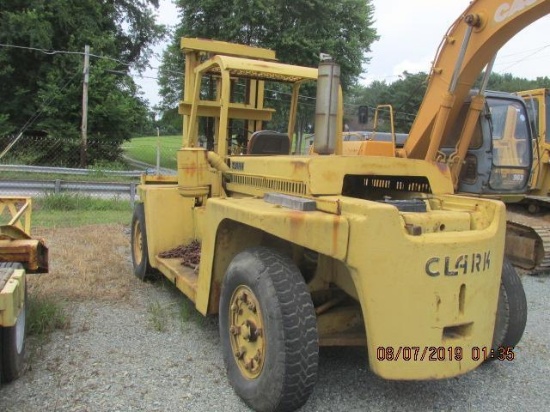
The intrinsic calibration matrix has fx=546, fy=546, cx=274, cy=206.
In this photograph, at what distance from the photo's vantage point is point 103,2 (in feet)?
75.4

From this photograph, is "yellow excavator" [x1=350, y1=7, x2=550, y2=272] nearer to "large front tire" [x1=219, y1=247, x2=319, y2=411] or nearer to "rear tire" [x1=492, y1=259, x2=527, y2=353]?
"rear tire" [x1=492, y1=259, x2=527, y2=353]

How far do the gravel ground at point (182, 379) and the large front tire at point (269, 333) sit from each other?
24 centimetres

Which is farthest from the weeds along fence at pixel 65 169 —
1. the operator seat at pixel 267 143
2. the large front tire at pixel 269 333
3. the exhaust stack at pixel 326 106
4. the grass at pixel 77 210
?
the large front tire at pixel 269 333

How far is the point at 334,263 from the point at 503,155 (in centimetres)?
555

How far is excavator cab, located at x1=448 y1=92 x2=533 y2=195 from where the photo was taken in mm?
7926

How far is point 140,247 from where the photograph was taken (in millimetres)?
6289

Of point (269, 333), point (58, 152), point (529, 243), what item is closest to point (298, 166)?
point (269, 333)

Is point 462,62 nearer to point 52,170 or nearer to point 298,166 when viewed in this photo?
point 298,166

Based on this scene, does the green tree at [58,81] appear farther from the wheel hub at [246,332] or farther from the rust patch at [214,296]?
the wheel hub at [246,332]

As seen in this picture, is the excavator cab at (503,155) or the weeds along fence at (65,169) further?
the weeds along fence at (65,169)

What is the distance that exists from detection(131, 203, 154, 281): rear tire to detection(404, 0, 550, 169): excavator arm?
3442mm

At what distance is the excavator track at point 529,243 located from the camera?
23.9 ft

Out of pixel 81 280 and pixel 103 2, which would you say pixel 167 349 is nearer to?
pixel 81 280
